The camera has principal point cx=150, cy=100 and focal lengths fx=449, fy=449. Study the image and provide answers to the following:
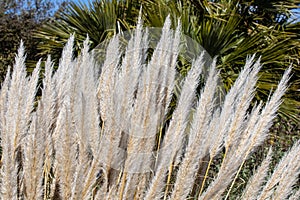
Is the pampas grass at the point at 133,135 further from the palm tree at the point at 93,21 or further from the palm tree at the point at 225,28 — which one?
the palm tree at the point at 93,21

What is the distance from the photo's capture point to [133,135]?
3.52 feet

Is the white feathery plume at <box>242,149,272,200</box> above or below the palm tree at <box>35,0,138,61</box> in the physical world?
below

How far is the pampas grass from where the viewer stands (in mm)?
1081

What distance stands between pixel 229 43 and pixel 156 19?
0.67m

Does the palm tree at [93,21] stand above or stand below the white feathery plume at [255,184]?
above

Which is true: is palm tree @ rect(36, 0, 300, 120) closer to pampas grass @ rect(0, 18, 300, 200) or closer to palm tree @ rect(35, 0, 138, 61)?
palm tree @ rect(35, 0, 138, 61)

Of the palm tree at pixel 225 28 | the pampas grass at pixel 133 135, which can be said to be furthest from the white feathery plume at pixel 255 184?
the palm tree at pixel 225 28

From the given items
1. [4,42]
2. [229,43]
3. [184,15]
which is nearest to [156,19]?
[184,15]

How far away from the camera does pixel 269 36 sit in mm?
4242

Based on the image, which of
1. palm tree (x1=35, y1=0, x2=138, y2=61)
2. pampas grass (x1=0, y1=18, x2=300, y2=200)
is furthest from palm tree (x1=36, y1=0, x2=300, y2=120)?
pampas grass (x1=0, y1=18, x2=300, y2=200)

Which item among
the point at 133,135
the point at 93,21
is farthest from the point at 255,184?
the point at 93,21

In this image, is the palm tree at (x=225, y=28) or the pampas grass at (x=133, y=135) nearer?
the pampas grass at (x=133, y=135)

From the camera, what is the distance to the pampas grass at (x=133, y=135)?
1.08 meters

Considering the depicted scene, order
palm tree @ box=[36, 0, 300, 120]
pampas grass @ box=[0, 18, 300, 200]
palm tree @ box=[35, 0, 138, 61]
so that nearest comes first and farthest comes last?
pampas grass @ box=[0, 18, 300, 200]
palm tree @ box=[36, 0, 300, 120]
palm tree @ box=[35, 0, 138, 61]
